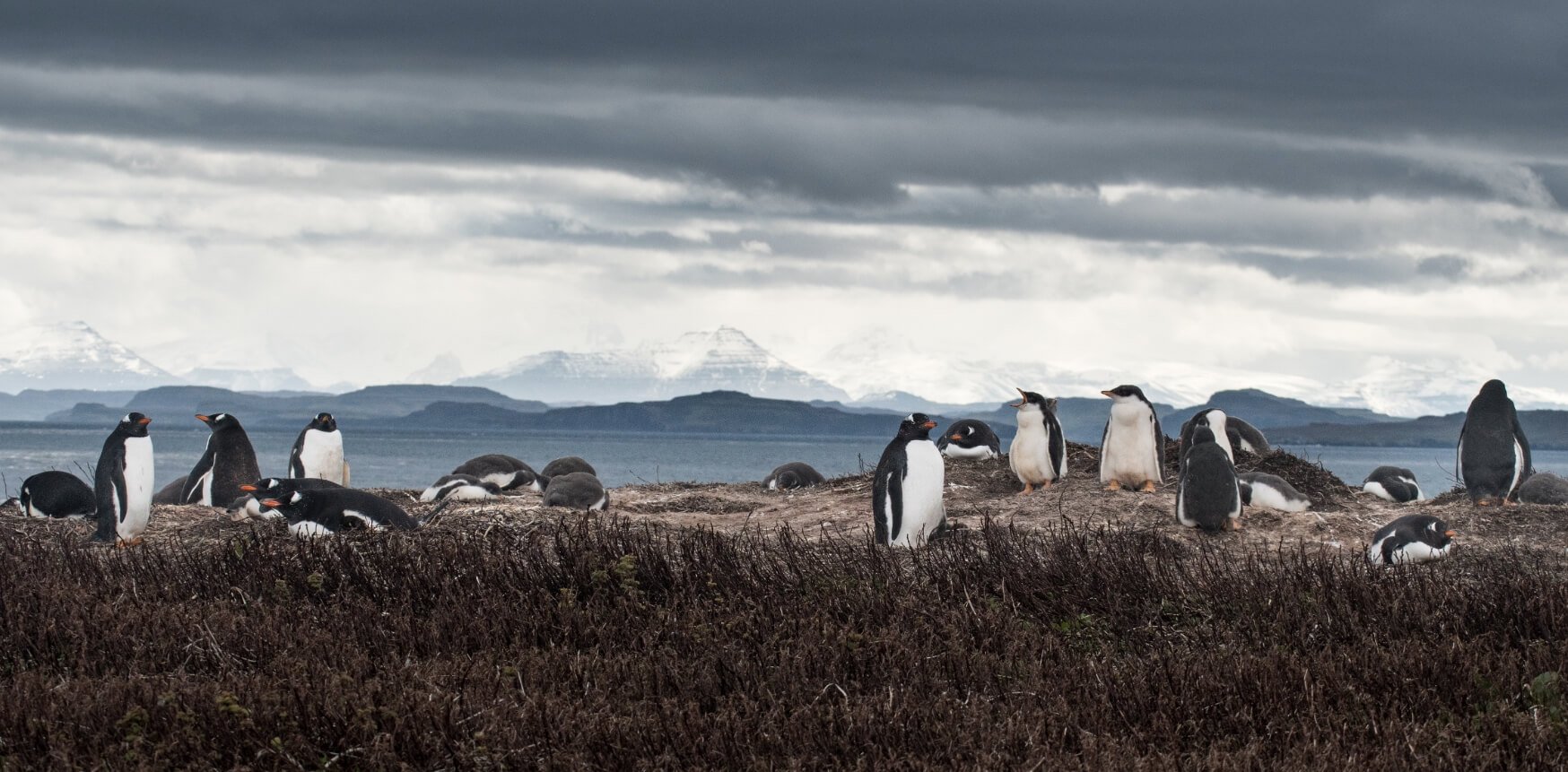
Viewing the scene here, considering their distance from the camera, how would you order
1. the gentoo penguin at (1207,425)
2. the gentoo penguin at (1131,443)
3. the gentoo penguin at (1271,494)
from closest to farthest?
the gentoo penguin at (1271,494), the gentoo penguin at (1131,443), the gentoo penguin at (1207,425)

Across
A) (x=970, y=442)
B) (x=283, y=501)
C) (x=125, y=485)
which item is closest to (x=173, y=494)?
(x=125, y=485)

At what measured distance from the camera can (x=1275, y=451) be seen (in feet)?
64.5

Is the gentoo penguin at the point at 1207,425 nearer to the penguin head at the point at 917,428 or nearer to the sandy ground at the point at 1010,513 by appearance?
the sandy ground at the point at 1010,513

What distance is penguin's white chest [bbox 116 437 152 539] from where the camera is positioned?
12039 mm

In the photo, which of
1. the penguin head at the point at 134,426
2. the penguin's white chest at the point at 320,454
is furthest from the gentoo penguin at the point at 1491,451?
the penguin's white chest at the point at 320,454

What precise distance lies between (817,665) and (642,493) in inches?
488

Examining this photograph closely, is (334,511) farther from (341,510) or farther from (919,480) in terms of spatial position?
(919,480)

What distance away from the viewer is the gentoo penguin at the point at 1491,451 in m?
15.0

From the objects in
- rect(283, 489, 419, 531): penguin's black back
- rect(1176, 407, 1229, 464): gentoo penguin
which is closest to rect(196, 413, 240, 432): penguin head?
rect(283, 489, 419, 531): penguin's black back

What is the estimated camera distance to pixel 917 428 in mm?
12180

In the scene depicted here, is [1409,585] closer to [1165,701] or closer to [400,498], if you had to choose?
[1165,701]

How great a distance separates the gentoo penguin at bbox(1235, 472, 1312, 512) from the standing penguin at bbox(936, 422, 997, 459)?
4139 millimetres

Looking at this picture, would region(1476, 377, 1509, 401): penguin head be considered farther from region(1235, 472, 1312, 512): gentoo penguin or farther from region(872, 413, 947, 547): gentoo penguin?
region(872, 413, 947, 547): gentoo penguin

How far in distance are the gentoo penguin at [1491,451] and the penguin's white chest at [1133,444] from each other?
3.12 m
